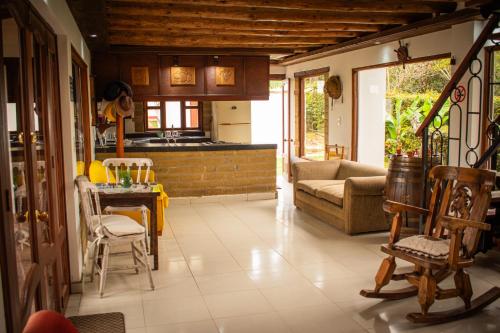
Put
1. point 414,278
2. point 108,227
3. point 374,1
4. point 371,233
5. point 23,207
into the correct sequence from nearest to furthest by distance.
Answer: point 23,207 < point 414,278 < point 108,227 < point 374,1 < point 371,233

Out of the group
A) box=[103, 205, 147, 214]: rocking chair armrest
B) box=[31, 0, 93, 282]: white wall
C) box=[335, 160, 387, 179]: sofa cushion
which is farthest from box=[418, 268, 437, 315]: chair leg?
box=[335, 160, 387, 179]: sofa cushion

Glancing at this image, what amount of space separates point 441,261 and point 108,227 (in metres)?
2.54

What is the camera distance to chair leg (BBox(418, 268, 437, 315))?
346 cm

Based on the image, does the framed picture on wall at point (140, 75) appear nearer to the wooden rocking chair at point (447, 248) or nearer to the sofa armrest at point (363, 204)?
the sofa armrest at point (363, 204)

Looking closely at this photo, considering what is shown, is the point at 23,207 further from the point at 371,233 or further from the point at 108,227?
the point at 371,233

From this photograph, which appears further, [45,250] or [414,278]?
[414,278]

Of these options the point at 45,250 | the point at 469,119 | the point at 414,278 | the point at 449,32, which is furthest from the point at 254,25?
the point at 45,250

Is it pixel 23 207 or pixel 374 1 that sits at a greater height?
pixel 374 1

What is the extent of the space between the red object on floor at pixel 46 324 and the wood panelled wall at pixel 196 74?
6909 mm

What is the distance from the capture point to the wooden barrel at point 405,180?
4863mm

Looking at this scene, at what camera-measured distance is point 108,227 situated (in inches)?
165

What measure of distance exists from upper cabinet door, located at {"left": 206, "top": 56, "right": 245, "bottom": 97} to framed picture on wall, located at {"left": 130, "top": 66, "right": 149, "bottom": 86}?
1010 mm

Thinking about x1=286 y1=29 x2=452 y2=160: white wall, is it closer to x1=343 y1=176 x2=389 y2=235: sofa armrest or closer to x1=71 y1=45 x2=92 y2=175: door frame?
x1=343 y1=176 x2=389 y2=235: sofa armrest

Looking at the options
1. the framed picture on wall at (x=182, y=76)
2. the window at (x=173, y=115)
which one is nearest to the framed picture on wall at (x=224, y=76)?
the framed picture on wall at (x=182, y=76)
